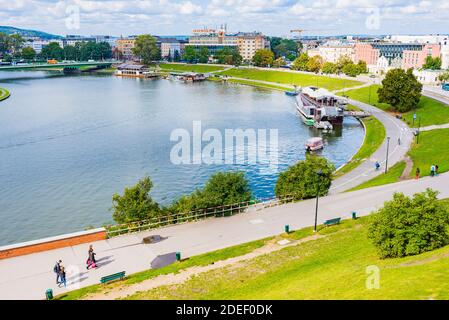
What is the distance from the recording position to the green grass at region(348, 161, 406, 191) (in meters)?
40.8

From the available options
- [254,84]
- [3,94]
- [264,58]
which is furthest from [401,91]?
[264,58]

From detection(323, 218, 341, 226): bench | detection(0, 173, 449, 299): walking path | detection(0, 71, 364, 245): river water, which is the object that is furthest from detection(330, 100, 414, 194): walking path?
detection(323, 218, 341, 226): bench

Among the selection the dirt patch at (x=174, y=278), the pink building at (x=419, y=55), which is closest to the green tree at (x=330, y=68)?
the pink building at (x=419, y=55)

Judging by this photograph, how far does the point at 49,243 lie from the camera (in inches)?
1049

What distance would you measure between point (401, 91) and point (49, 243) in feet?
225

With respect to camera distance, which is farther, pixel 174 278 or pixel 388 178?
pixel 388 178

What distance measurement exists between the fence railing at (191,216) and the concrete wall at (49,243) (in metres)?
0.98

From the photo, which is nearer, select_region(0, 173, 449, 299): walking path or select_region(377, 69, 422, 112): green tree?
select_region(0, 173, 449, 299): walking path

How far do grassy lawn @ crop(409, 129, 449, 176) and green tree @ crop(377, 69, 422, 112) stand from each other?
17.4 m

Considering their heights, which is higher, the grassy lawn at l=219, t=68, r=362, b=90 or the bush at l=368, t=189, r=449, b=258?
the grassy lawn at l=219, t=68, r=362, b=90

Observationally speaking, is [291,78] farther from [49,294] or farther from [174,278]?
[49,294]

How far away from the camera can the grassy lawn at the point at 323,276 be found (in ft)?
54.3

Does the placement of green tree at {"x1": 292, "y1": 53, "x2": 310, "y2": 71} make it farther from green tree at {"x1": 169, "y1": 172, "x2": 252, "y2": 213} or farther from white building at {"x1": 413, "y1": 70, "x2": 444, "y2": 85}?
green tree at {"x1": 169, "y1": 172, "x2": 252, "y2": 213}
